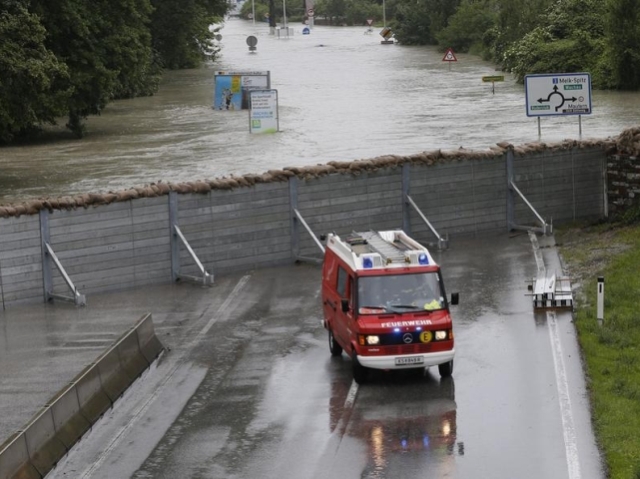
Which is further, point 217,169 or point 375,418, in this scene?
point 217,169

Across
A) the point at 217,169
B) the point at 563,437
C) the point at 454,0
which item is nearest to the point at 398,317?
the point at 563,437

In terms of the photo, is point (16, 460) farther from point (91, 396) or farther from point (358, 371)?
point (358, 371)

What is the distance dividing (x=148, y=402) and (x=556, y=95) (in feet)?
71.2

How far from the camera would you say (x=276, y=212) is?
28125 millimetres

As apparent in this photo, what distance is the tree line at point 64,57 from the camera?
3969 centimetres

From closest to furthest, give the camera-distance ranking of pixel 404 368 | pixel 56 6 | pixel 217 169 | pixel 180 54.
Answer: pixel 404 368
pixel 217 169
pixel 56 6
pixel 180 54

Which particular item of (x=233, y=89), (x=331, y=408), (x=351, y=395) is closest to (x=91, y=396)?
(x=331, y=408)

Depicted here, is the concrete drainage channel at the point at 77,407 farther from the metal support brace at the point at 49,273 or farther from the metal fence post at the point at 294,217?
the metal fence post at the point at 294,217

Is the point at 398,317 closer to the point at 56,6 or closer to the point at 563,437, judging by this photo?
the point at 563,437

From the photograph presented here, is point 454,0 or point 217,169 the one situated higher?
point 454,0

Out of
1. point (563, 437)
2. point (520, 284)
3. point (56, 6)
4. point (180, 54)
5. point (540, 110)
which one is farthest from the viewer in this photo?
point (180, 54)

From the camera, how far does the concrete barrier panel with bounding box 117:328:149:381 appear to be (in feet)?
65.6

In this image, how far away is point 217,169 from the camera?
42562 millimetres

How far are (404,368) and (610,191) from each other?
14431 mm
